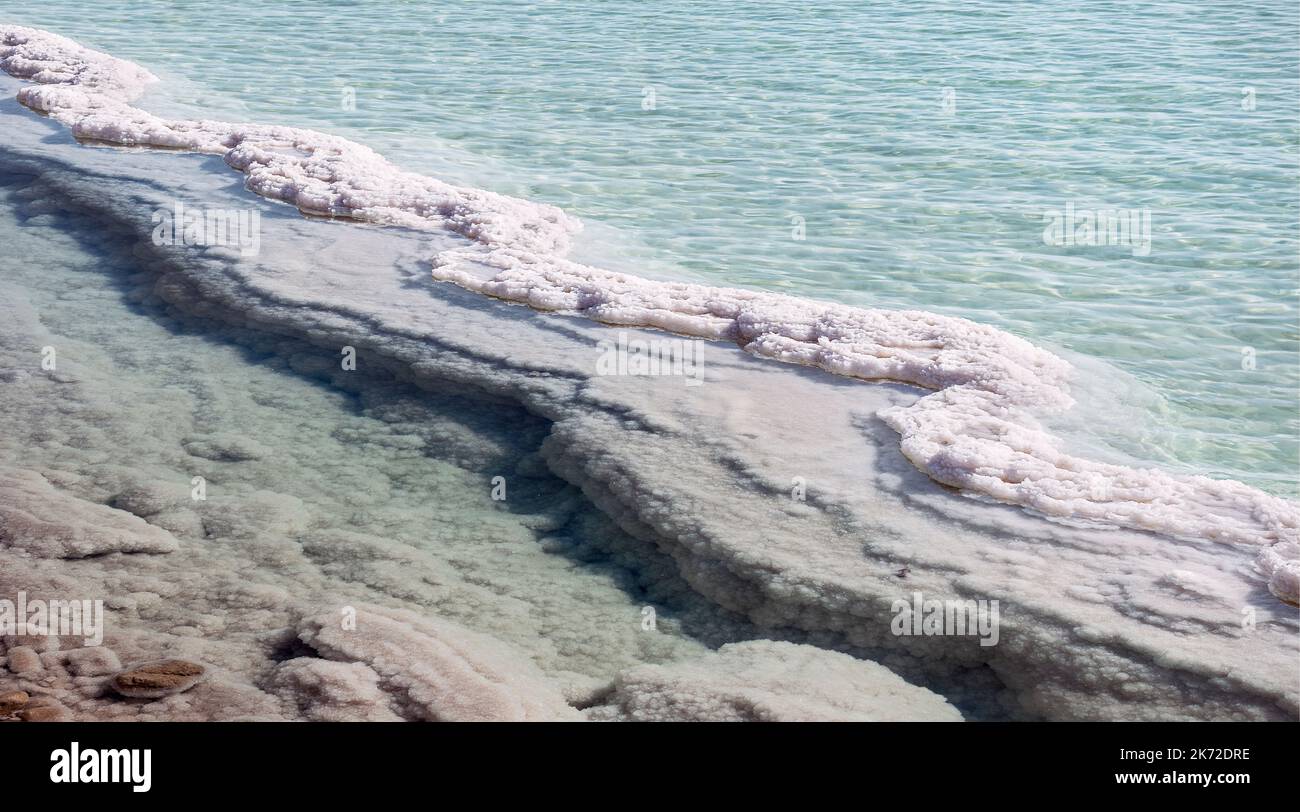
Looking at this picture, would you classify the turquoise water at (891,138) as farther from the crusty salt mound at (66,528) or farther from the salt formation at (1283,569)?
the crusty salt mound at (66,528)

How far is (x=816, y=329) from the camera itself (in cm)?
610

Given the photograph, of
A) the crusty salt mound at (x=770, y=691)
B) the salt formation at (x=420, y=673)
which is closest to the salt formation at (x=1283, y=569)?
the crusty salt mound at (x=770, y=691)

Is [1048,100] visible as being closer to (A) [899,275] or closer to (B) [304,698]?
(A) [899,275]

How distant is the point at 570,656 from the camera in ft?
12.4

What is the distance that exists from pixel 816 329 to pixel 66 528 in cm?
351

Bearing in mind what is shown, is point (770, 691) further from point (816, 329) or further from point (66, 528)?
point (816, 329)

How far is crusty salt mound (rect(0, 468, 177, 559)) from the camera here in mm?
4090

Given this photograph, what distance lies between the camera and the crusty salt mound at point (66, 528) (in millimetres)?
4090

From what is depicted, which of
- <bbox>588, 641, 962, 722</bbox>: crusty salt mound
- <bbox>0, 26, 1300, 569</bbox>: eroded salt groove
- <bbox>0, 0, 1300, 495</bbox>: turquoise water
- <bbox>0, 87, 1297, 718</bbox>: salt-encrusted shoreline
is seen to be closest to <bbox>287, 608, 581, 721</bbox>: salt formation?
<bbox>0, 87, 1297, 718</bbox>: salt-encrusted shoreline

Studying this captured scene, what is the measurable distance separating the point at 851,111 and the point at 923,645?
345 inches

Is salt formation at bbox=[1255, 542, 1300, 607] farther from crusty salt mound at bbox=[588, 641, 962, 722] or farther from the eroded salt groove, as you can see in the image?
crusty salt mound at bbox=[588, 641, 962, 722]

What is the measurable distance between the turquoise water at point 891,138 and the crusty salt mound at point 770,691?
7.92 ft

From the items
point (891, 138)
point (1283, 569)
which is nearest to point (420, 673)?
point (1283, 569)

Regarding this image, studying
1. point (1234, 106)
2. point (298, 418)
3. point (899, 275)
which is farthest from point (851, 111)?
point (298, 418)
